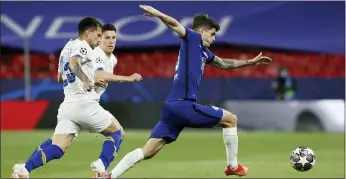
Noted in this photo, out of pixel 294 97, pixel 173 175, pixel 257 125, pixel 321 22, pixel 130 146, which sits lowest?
pixel 173 175

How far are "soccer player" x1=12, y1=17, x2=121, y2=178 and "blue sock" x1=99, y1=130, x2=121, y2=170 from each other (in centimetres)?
2

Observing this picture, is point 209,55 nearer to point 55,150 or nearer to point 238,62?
point 238,62

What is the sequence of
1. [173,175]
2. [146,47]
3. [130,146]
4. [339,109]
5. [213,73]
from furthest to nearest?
[146,47], [213,73], [339,109], [130,146], [173,175]

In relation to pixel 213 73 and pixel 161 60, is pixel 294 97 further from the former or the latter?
pixel 161 60

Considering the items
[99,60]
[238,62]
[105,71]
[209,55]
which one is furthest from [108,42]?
[238,62]

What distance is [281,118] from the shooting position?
859 inches

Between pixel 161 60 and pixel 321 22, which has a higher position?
pixel 321 22

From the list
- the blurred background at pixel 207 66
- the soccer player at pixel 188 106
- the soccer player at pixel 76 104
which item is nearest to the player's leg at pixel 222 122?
the soccer player at pixel 188 106

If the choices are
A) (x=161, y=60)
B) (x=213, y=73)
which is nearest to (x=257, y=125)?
(x=213, y=73)

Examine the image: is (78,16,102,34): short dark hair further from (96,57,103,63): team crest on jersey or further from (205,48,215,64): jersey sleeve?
(205,48,215,64): jersey sleeve

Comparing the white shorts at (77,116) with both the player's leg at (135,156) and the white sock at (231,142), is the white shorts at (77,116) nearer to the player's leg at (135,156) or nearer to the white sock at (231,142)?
the player's leg at (135,156)

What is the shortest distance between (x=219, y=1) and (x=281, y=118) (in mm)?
9101

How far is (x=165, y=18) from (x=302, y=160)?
301cm

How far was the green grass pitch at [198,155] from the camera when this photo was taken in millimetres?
11641
